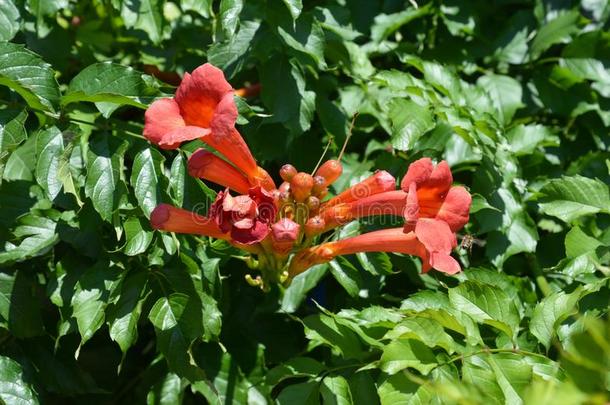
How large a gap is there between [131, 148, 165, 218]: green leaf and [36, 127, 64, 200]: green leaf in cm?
25

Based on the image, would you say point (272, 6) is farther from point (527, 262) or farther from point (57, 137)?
point (527, 262)

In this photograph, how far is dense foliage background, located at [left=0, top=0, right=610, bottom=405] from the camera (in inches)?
97.7

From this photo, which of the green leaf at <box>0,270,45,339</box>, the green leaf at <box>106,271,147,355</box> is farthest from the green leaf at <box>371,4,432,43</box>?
the green leaf at <box>0,270,45,339</box>

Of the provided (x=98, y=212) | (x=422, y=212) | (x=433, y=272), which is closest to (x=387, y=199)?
(x=422, y=212)

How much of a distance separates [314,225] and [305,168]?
858mm

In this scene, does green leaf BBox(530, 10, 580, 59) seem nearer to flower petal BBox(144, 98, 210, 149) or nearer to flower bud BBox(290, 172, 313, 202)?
flower bud BBox(290, 172, 313, 202)

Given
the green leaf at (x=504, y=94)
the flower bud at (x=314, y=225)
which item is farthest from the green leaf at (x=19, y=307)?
the green leaf at (x=504, y=94)

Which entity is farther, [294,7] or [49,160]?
[294,7]

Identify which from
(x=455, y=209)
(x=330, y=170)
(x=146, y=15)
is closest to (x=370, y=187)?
(x=330, y=170)

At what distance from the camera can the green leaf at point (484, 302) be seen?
247 centimetres

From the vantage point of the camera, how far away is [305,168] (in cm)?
328

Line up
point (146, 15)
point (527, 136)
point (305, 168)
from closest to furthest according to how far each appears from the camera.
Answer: point (146, 15) → point (305, 168) → point (527, 136)

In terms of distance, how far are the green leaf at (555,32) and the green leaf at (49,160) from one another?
7.64 feet

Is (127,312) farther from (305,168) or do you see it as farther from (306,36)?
(306,36)
